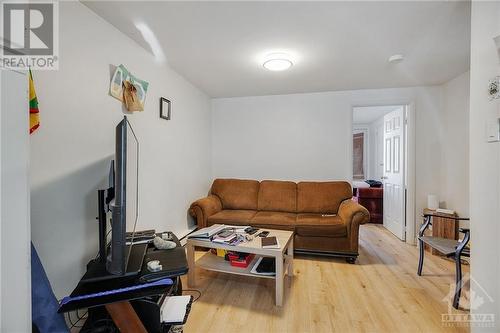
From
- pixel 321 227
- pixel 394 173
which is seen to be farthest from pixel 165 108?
pixel 394 173

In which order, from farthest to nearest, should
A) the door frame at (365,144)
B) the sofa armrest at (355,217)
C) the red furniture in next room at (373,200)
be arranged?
the door frame at (365,144), the red furniture in next room at (373,200), the sofa armrest at (355,217)

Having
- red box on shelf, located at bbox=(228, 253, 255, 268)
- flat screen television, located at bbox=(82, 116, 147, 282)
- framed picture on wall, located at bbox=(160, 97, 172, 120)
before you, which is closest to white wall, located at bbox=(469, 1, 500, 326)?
red box on shelf, located at bbox=(228, 253, 255, 268)

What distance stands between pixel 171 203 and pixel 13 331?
1904 mm

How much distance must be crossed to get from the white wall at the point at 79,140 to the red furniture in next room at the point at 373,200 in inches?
152

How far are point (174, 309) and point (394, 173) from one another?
12.0ft

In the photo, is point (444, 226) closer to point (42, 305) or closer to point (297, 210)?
point (297, 210)

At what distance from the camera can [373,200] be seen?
447cm

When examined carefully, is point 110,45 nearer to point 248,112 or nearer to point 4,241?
point 4,241

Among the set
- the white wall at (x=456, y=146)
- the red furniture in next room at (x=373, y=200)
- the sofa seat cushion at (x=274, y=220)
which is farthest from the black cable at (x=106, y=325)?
the red furniture in next room at (x=373, y=200)

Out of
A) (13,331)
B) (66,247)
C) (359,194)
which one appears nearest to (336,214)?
(359,194)

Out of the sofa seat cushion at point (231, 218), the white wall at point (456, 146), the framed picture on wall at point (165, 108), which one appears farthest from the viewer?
the sofa seat cushion at point (231, 218)

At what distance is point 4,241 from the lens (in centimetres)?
72

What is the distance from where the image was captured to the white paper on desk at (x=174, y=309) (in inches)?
50.1

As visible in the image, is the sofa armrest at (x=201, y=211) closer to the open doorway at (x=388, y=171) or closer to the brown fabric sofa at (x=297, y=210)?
the brown fabric sofa at (x=297, y=210)
